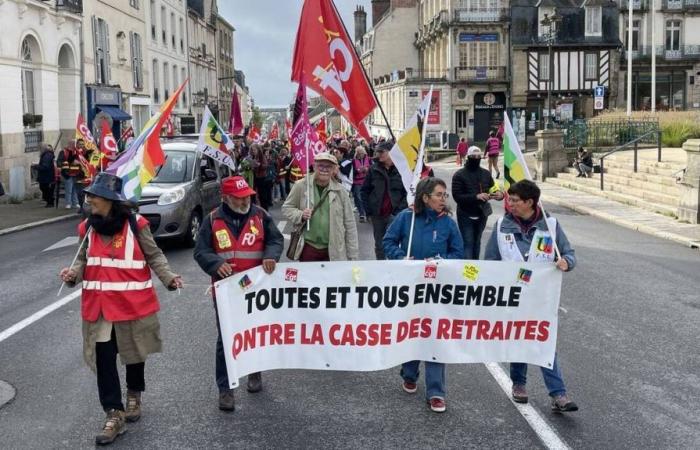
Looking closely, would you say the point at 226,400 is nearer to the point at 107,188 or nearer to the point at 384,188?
the point at 107,188

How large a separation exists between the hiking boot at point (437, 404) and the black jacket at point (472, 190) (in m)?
4.37

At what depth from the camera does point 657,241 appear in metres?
14.6

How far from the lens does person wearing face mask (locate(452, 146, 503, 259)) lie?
9.68m

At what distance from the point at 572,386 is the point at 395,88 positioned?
59.9 m

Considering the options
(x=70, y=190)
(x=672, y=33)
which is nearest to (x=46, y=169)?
(x=70, y=190)

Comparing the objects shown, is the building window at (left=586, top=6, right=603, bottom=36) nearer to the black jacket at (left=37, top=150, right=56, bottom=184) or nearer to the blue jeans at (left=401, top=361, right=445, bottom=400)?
the black jacket at (left=37, top=150, right=56, bottom=184)

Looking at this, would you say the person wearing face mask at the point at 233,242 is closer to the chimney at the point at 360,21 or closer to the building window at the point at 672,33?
the building window at the point at 672,33

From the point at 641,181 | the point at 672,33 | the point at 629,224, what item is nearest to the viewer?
the point at 629,224

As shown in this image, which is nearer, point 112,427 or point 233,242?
point 112,427

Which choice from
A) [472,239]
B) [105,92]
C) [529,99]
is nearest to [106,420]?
[472,239]

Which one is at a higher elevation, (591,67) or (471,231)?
(591,67)

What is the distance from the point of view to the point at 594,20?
5897cm

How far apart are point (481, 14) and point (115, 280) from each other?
5730cm

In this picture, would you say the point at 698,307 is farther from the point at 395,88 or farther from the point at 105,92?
the point at 395,88
